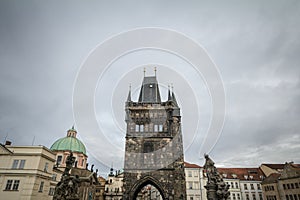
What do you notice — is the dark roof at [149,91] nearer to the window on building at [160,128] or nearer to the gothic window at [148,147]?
the window on building at [160,128]

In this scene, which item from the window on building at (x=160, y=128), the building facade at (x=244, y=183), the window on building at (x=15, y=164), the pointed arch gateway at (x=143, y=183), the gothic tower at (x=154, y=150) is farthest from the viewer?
the building facade at (x=244, y=183)

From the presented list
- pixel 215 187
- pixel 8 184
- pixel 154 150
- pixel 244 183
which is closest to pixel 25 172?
pixel 8 184

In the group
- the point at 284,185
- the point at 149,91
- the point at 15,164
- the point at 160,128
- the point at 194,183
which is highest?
the point at 149,91

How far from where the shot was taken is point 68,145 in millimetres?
43062

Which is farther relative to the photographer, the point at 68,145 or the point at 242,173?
the point at 242,173

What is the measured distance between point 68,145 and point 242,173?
3993 cm

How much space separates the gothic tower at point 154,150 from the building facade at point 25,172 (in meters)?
10.7

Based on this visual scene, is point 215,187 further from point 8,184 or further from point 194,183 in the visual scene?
point 194,183

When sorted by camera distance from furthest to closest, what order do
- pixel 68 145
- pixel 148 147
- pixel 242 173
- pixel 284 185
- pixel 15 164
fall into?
pixel 242 173, pixel 68 145, pixel 284 185, pixel 148 147, pixel 15 164

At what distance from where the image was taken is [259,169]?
47.1m

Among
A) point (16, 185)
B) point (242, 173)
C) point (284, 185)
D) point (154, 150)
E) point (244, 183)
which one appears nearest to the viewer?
point (16, 185)

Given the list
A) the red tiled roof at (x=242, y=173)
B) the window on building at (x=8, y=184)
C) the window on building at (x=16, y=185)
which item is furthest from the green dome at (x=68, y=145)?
the red tiled roof at (x=242, y=173)

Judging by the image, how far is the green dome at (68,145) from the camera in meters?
42.5

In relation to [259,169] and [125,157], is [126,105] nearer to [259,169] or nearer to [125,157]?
[125,157]
